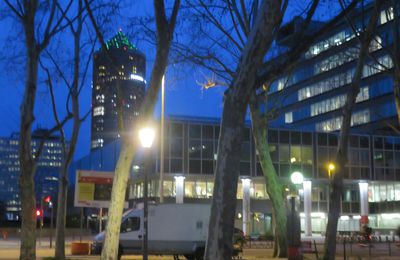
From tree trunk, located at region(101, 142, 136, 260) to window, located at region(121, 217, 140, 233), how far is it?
386 inches

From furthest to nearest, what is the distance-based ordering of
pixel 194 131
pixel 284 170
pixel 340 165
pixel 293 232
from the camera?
pixel 284 170 → pixel 194 131 → pixel 340 165 → pixel 293 232

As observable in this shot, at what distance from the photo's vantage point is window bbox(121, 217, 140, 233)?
2636cm

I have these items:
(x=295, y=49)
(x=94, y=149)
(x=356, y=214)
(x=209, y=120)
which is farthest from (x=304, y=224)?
(x=295, y=49)

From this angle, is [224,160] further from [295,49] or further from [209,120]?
[209,120]

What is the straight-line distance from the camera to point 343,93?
3497 inches

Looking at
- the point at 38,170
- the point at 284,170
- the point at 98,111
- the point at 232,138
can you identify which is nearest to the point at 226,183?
the point at 232,138

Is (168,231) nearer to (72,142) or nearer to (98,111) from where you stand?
(72,142)

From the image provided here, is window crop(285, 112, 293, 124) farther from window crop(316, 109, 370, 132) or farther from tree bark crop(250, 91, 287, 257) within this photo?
tree bark crop(250, 91, 287, 257)

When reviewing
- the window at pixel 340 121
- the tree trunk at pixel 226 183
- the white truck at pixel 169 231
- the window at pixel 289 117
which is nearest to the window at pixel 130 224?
the white truck at pixel 169 231

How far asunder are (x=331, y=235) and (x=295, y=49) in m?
9.11

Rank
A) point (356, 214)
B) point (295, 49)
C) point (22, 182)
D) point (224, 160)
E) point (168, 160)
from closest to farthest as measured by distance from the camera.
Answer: point (224, 160)
point (295, 49)
point (22, 182)
point (168, 160)
point (356, 214)

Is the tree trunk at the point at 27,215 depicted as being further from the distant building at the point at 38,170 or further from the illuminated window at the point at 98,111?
the distant building at the point at 38,170

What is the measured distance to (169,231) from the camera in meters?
26.0

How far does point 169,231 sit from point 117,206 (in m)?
9.75
